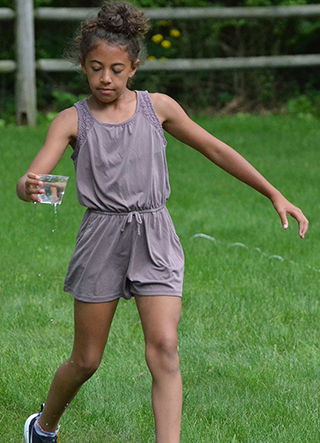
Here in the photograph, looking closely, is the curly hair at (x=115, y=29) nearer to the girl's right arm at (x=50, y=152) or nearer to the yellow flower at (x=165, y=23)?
the girl's right arm at (x=50, y=152)

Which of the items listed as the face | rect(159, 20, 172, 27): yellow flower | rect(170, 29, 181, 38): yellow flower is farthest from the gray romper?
rect(159, 20, 172, 27): yellow flower

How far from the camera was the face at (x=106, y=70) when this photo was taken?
118 inches

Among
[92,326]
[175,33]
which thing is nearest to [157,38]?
[175,33]

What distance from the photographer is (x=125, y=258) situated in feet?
9.89

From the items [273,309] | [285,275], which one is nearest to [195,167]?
[285,275]

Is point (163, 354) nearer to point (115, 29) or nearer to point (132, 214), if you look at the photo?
point (132, 214)

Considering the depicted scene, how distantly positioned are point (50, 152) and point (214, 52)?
37.2ft

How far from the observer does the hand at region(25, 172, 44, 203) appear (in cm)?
268

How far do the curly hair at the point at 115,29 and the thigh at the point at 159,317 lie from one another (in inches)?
35.8

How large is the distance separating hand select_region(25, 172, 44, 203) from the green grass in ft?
3.88

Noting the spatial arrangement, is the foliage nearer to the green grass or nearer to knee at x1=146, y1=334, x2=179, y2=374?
the green grass

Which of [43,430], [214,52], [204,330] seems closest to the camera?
[43,430]

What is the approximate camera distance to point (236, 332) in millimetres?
4414

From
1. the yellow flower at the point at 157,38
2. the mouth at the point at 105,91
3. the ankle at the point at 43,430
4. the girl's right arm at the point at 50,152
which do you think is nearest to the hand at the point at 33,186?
the girl's right arm at the point at 50,152
